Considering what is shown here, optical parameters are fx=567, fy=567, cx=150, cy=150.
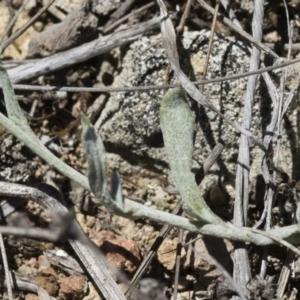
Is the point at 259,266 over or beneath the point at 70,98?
beneath

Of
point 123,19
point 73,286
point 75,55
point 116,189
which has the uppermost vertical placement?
point 123,19

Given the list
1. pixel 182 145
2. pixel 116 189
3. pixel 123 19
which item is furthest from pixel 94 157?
pixel 123 19

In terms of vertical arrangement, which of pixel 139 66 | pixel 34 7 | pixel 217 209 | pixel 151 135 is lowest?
pixel 217 209

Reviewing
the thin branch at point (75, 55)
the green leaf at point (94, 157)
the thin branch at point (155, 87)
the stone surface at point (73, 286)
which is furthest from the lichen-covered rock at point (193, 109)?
the green leaf at point (94, 157)

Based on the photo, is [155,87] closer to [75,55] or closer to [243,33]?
[243,33]

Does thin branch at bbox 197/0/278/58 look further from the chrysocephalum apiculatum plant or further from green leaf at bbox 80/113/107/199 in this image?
green leaf at bbox 80/113/107/199

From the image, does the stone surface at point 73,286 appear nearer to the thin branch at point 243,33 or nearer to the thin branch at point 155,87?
the thin branch at point 155,87

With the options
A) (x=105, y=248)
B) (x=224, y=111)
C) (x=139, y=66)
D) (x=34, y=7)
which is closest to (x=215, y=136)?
(x=224, y=111)

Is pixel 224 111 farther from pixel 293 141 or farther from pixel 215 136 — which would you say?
pixel 293 141
